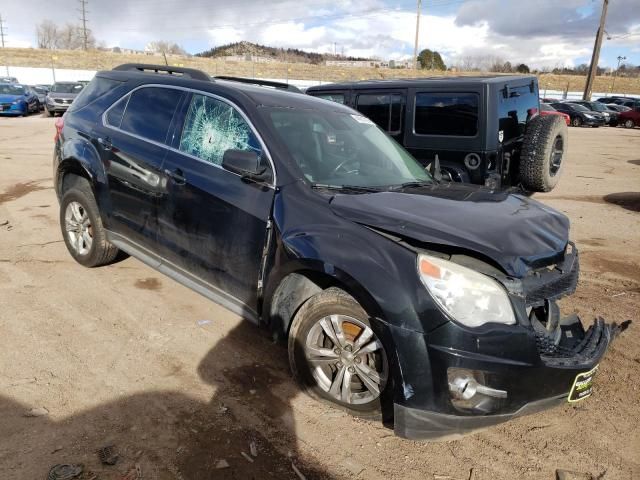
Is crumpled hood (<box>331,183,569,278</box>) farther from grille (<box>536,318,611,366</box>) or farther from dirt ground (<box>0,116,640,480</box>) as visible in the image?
dirt ground (<box>0,116,640,480</box>)

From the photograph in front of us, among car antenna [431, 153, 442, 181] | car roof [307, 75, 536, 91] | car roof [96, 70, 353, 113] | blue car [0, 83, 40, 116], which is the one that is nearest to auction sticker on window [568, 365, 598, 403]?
car antenna [431, 153, 442, 181]

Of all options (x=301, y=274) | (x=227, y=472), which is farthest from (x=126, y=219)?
(x=227, y=472)

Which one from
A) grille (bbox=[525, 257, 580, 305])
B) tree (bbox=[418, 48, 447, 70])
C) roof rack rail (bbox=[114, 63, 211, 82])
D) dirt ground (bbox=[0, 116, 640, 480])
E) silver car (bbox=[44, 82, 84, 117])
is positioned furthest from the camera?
tree (bbox=[418, 48, 447, 70])

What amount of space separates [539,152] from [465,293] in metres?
4.74

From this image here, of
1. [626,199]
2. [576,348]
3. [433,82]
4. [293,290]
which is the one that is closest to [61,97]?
[433,82]

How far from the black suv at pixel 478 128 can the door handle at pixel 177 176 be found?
145 inches

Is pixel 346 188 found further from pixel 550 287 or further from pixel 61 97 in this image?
pixel 61 97

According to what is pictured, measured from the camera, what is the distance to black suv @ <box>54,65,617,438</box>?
7.81ft

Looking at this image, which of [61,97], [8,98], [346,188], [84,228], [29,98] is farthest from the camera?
[29,98]

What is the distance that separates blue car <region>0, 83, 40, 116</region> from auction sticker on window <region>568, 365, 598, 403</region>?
89.0 ft

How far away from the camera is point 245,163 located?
303 cm

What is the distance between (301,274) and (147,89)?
235cm

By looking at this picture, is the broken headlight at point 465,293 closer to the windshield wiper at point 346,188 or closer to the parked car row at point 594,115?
the windshield wiper at point 346,188

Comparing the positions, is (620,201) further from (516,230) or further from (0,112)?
(0,112)
